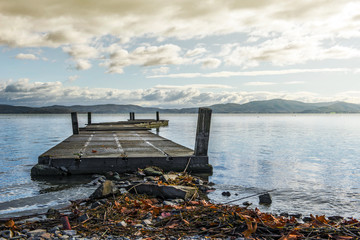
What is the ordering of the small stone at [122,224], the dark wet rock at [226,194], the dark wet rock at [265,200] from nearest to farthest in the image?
the small stone at [122,224] → the dark wet rock at [265,200] → the dark wet rock at [226,194]

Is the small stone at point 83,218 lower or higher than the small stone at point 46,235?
lower

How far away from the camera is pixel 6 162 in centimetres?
1714

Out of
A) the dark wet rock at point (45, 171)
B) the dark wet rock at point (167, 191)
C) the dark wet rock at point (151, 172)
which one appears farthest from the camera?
the dark wet rock at point (45, 171)

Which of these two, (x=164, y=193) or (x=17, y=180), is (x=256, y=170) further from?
(x=17, y=180)

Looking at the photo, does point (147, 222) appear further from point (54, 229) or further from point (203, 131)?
point (203, 131)

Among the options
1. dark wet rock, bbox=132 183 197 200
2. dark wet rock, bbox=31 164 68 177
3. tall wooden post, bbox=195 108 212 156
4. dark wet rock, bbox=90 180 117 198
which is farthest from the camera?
tall wooden post, bbox=195 108 212 156

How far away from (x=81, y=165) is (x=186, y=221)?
24.5 ft

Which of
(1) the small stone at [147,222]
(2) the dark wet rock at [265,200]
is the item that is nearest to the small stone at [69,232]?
(1) the small stone at [147,222]

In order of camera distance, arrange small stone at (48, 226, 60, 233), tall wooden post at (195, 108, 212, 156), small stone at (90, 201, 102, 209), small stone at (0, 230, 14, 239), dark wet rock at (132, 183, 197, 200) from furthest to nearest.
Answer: tall wooden post at (195, 108, 212, 156) < dark wet rock at (132, 183, 197, 200) < small stone at (90, 201, 102, 209) < small stone at (48, 226, 60, 233) < small stone at (0, 230, 14, 239)

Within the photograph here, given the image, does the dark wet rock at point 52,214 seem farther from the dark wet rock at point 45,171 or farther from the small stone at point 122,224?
the dark wet rock at point 45,171

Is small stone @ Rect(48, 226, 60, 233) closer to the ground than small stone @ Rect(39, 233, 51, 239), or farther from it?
closer to the ground

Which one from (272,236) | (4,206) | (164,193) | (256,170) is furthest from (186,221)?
(256,170)

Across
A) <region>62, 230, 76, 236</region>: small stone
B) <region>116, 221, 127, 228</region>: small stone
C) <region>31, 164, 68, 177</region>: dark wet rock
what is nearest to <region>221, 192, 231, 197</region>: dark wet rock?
<region>116, 221, 127, 228</region>: small stone

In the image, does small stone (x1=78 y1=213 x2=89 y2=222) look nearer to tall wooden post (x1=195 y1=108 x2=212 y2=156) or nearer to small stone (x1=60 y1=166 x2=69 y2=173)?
small stone (x1=60 y1=166 x2=69 y2=173)
